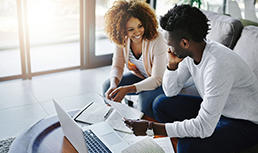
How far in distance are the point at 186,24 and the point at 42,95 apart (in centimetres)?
185

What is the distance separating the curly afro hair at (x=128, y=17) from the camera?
6.49ft

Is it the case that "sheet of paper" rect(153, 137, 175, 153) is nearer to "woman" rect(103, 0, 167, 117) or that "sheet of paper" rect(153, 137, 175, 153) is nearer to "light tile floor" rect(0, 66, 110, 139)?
"woman" rect(103, 0, 167, 117)

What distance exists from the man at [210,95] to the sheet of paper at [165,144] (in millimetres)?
32

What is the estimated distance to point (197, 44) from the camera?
4.67 ft

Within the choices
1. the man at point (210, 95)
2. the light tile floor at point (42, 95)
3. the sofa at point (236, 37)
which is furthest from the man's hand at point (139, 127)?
the light tile floor at point (42, 95)

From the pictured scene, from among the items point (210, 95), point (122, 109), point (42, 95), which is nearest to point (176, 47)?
point (210, 95)

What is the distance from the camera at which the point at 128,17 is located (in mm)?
1971

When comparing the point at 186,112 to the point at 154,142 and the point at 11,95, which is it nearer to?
the point at 154,142

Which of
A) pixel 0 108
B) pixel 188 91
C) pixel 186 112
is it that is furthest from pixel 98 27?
pixel 186 112

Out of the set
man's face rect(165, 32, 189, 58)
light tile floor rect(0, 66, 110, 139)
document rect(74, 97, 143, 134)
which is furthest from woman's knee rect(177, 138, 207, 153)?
light tile floor rect(0, 66, 110, 139)

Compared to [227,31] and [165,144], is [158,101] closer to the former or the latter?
[165,144]

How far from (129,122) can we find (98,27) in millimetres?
2184

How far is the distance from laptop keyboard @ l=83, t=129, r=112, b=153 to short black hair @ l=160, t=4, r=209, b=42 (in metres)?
0.60

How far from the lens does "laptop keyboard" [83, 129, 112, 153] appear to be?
51.4 inches
